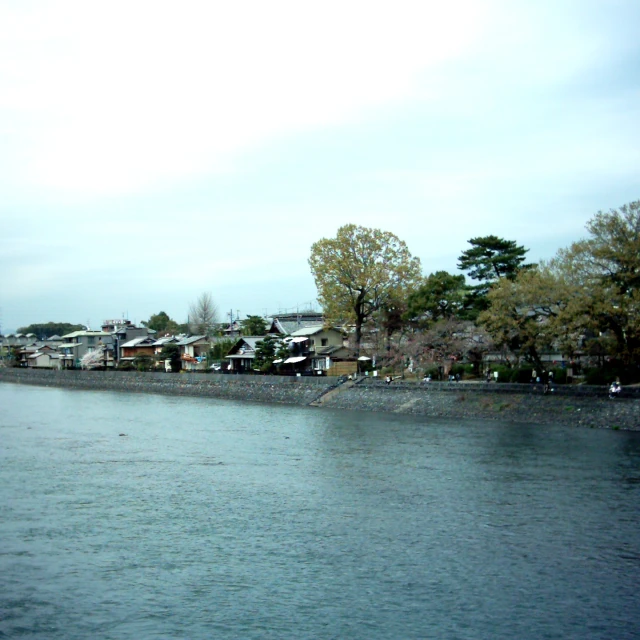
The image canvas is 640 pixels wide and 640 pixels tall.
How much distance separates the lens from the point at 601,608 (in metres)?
10.8

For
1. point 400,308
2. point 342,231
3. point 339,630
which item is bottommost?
point 339,630

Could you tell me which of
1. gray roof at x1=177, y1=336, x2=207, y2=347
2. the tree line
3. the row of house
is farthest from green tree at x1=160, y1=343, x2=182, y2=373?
the tree line

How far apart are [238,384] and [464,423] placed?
71.1 ft

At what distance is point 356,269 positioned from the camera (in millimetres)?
43375

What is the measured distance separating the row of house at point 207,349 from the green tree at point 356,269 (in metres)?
6.77

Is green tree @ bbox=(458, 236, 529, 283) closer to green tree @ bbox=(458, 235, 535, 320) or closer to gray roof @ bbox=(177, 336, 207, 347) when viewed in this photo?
green tree @ bbox=(458, 235, 535, 320)

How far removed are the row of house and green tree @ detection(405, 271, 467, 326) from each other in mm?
7650

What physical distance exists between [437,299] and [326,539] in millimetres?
30652

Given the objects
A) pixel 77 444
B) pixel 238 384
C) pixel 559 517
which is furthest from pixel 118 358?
pixel 559 517

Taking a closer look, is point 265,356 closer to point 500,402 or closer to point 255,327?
point 255,327

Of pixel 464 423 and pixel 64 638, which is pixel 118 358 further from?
pixel 64 638

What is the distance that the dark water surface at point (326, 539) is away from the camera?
416 inches

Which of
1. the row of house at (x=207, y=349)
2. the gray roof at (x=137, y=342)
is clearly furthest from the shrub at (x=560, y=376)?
the gray roof at (x=137, y=342)

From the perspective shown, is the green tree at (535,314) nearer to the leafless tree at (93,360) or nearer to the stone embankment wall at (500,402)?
the stone embankment wall at (500,402)
